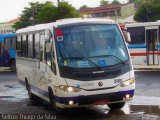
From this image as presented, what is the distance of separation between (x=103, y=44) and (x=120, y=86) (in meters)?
1.22

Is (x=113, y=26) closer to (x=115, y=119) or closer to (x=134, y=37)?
(x=115, y=119)

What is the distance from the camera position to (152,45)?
30422mm

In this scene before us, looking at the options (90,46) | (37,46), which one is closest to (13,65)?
(37,46)

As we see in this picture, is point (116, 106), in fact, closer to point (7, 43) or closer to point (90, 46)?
point (90, 46)

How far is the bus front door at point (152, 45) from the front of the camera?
2995cm

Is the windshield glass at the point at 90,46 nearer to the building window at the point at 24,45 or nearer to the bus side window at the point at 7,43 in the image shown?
the building window at the point at 24,45

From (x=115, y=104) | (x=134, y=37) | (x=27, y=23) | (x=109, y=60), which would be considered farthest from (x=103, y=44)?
(x=27, y=23)

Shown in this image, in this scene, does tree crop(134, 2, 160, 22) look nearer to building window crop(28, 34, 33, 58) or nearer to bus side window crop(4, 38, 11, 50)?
bus side window crop(4, 38, 11, 50)

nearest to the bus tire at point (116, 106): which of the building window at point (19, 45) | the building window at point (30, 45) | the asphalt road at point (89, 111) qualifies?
the asphalt road at point (89, 111)

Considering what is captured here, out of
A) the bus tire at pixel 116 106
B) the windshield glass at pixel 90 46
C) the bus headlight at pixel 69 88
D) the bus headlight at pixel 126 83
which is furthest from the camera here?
the bus tire at pixel 116 106

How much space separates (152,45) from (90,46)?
18861 millimetres

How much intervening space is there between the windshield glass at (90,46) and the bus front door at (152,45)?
17.8 metres

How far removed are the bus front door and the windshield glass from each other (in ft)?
58.5

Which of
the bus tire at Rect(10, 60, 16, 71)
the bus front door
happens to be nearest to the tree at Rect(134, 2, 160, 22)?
the bus tire at Rect(10, 60, 16, 71)
